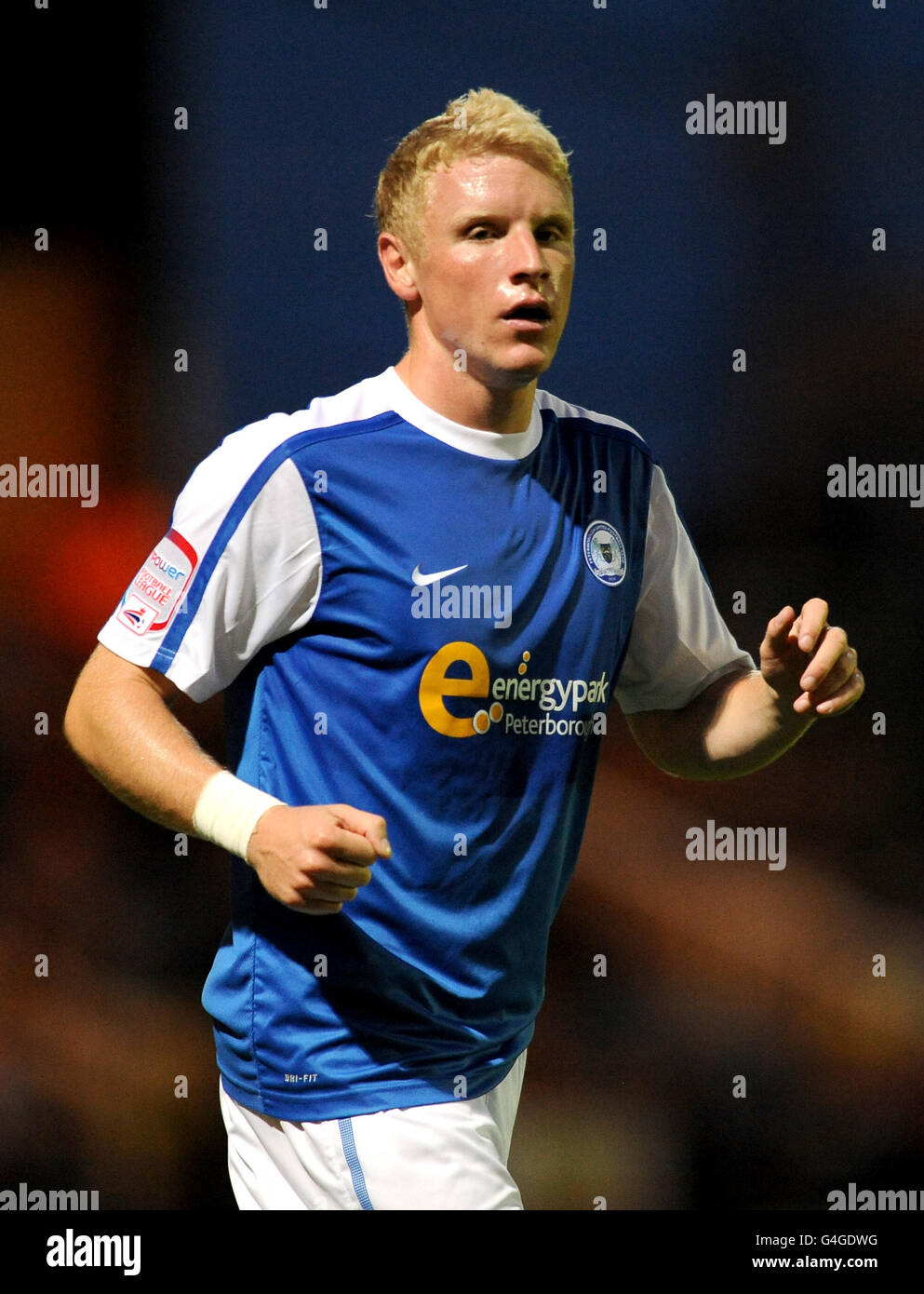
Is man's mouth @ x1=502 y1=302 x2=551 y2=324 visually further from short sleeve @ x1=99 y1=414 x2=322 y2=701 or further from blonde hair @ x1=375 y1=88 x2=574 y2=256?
short sleeve @ x1=99 y1=414 x2=322 y2=701

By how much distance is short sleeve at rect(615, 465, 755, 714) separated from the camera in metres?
2.15

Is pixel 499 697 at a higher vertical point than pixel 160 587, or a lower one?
lower

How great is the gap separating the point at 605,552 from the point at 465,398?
0.29m

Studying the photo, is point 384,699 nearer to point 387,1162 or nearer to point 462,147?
point 387,1162

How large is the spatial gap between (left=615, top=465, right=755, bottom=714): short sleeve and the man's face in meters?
0.33

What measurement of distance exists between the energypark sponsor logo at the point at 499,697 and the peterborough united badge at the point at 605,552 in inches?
5.9

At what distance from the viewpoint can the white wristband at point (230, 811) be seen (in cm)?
174

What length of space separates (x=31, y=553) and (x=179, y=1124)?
43.7 inches

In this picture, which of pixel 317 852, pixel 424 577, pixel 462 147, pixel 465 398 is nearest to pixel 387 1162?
pixel 317 852

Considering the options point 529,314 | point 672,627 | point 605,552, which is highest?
point 529,314

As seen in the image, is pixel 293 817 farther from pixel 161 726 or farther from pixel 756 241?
pixel 756 241

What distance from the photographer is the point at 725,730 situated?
7.07 feet

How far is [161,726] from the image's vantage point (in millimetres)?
1827

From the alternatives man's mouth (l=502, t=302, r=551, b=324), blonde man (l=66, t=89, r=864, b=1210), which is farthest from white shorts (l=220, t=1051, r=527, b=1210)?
man's mouth (l=502, t=302, r=551, b=324)
